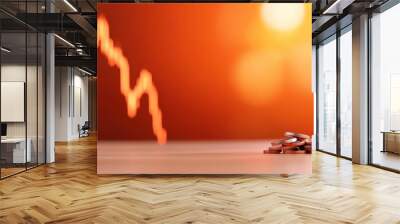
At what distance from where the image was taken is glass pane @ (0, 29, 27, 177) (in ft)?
21.9

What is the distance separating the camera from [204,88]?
6.88m

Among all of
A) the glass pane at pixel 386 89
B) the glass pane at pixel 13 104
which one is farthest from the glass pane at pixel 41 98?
the glass pane at pixel 386 89

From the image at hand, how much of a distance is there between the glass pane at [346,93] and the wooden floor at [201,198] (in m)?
2.06

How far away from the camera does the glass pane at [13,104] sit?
6688mm

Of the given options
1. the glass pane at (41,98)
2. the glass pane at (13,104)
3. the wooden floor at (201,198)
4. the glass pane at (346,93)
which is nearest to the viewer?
the wooden floor at (201,198)

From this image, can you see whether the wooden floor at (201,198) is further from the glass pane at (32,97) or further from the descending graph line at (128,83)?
the descending graph line at (128,83)

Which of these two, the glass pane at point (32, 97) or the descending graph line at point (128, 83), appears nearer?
the descending graph line at point (128, 83)

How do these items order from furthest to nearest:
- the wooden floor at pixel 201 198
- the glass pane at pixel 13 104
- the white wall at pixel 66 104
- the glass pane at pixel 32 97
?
the white wall at pixel 66 104, the glass pane at pixel 32 97, the glass pane at pixel 13 104, the wooden floor at pixel 201 198

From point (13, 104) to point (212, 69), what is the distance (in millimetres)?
3958

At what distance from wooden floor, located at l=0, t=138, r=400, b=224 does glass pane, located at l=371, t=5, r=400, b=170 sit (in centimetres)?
113

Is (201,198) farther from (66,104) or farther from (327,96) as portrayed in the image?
(66,104)

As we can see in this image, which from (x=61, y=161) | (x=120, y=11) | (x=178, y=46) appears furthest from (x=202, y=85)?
(x=61, y=161)

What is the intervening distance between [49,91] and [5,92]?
6.13 feet

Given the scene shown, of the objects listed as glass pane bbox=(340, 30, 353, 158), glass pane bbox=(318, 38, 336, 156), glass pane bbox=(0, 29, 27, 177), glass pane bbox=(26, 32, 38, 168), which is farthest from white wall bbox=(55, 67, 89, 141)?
glass pane bbox=(340, 30, 353, 158)
